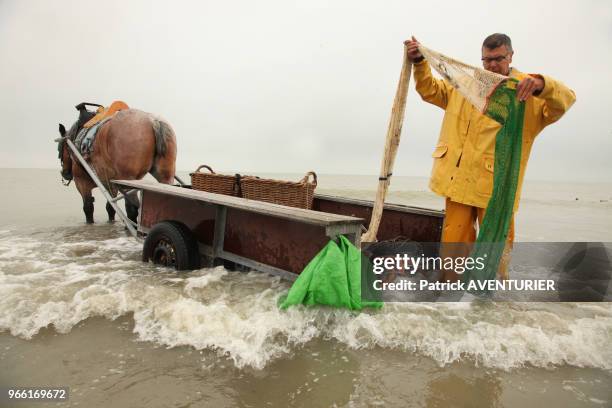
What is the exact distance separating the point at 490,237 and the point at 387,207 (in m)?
1.29

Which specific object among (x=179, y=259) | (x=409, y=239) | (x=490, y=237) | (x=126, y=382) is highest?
(x=490, y=237)

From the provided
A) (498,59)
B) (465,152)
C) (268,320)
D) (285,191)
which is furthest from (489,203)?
(268,320)

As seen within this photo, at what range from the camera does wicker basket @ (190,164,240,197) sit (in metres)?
4.07

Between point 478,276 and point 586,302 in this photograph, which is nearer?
point 478,276

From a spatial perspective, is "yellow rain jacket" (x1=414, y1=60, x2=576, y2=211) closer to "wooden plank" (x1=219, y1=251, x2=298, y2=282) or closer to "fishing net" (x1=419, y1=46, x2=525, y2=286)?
"fishing net" (x1=419, y1=46, x2=525, y2=286)

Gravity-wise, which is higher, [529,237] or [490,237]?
[490,237]

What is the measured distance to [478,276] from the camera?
320 centimetres

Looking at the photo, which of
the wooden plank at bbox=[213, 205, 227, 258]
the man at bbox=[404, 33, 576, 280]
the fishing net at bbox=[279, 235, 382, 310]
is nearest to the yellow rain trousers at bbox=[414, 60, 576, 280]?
the man at bbox=[404, 33, 576, 280]

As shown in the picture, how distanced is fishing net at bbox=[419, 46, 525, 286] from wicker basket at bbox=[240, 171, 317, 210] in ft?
4.97

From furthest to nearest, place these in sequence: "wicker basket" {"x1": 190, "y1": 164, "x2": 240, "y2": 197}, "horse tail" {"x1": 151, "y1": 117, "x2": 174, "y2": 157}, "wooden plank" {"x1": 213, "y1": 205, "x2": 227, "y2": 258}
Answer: "horse tail" {"x1": 151, "y1": 117, "x2": 174, "y2": 157} → "wicker basket" {"x1": 190, "y1": 164, "x2": 240, "y2": 197} → "wooden plank" {"x1": 213, "y1": 205, "x2": 227, "y2": 258}

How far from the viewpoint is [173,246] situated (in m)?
3.64

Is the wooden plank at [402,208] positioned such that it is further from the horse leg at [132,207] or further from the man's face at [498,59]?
the horse leg at [132,207]

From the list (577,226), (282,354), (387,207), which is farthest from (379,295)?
(577,226)

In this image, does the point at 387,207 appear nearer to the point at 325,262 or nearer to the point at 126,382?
the point at 325,262
